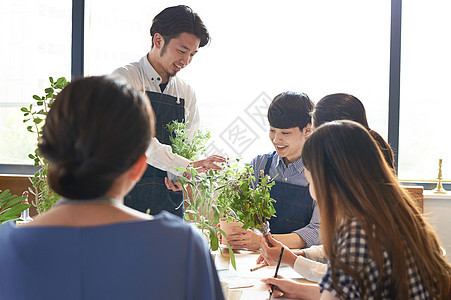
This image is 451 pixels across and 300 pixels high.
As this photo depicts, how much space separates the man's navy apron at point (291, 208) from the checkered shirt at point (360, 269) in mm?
1263

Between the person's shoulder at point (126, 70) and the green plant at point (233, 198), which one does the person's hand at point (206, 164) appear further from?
the person's shoulder at point (126, 70)

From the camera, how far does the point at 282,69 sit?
3.86 m

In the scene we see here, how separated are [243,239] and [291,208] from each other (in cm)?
43

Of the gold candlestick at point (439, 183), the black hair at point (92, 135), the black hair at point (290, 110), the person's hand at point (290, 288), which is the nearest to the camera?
the black hair at point (92, 135)

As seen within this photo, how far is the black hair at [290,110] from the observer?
252 centimetres

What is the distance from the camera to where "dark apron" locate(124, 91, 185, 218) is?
8.03 ft

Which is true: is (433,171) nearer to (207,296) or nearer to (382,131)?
(382,131)

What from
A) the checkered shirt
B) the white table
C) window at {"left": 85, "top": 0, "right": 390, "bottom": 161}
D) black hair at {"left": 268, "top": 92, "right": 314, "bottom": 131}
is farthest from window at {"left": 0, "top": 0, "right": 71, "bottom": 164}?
the checkered shirt

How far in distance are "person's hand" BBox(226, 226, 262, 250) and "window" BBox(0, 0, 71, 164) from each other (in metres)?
2.60

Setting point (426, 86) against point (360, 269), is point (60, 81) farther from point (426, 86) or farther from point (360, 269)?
point (426, 86)

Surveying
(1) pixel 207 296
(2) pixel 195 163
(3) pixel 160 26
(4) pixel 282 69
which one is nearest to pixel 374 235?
(1) pixel 207 296

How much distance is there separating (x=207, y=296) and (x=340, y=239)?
43cm

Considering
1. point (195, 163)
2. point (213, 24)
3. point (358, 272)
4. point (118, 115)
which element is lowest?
point (358, 272)

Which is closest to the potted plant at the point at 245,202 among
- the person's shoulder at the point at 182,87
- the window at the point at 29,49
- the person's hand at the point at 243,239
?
the person's hand at the point at 243,239
